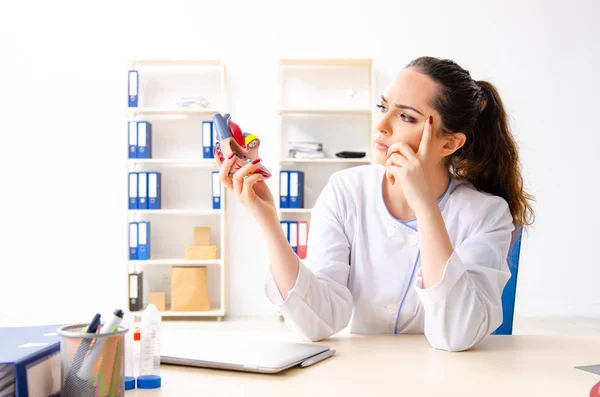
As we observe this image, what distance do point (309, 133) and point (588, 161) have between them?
6.82 ft

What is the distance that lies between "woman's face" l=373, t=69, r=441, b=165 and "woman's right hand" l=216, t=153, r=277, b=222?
319 millimetres

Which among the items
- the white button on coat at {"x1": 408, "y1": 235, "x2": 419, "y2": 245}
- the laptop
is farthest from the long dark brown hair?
the laptop

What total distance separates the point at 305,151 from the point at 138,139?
1.17 meters

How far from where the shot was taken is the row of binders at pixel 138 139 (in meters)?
4.60

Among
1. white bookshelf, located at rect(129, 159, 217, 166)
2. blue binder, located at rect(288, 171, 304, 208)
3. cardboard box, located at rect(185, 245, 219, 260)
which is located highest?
white bookshelf, located at rect(129, 159, 217, 166)

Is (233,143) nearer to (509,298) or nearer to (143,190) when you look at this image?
(509,298)

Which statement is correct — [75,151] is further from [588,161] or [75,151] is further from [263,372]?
[263,372]

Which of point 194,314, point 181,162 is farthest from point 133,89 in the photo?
point 194,314

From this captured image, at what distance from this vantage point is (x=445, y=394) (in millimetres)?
976

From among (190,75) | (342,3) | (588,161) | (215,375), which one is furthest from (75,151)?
(215,375)

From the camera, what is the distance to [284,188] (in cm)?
461

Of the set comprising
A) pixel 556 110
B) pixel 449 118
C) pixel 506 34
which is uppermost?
pixel 506 34

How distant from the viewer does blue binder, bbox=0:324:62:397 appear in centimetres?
81

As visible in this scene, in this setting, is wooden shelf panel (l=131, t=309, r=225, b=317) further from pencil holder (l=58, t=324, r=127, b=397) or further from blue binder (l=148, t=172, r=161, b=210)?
pencil holder (l=58, t=324, r=127, b=397)
